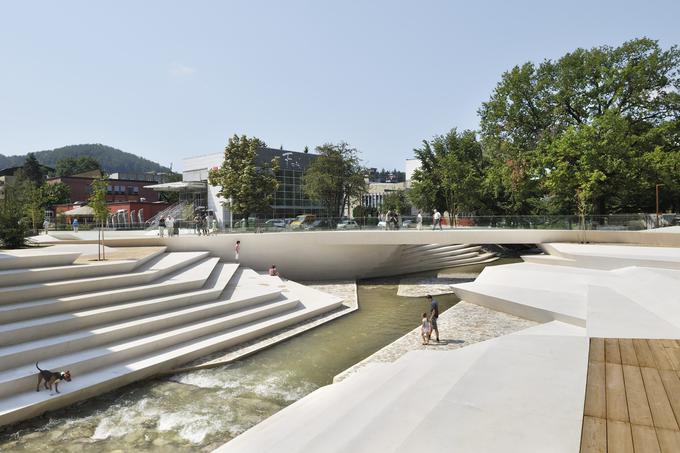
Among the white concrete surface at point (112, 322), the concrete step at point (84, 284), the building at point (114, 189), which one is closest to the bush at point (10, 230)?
the concrete step at point (84, 284)

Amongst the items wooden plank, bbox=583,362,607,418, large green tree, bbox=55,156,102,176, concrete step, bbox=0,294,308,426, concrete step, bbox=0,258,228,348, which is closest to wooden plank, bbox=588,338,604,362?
wooden plank, bbox=583,362,607,418

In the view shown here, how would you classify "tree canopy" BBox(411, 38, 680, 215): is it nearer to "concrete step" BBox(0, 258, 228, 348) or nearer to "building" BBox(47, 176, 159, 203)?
"concrete step" BBox(0, 258, 228, 348)

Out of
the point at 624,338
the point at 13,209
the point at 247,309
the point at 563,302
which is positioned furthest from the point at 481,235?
the point at 13,209

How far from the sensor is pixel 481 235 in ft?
88.1

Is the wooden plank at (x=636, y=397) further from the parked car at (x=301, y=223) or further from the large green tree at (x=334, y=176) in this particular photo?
the large green tree at (x=334, y=176)

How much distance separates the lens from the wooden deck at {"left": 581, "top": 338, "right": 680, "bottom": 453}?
4000 millimetres

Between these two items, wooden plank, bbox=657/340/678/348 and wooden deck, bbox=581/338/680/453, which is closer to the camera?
wooden deck, bbox=581/338/680/453

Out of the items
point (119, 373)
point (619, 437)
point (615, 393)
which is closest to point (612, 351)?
point (615, 393)

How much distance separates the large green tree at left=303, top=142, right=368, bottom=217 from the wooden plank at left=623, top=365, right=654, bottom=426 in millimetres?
34527

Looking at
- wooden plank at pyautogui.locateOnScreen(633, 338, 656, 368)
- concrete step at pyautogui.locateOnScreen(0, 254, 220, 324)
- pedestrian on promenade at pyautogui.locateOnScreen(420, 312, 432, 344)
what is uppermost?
wooden plank at pyautogui.locateOnScreen(633, 338, 656, 368)

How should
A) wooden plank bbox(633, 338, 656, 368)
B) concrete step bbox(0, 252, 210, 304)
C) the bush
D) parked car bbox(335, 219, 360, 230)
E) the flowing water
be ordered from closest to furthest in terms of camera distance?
wooden plank bbox(633, 338, 656, 368), the flowing water, concrete step bbox(0, 252, 210, 304), the bush, parked car bbox(335, 219, 360, 230)

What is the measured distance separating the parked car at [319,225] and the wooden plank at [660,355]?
21.4 meters

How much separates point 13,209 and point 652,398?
84.1ft

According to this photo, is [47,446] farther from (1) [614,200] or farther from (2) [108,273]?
(1) [614,200]
